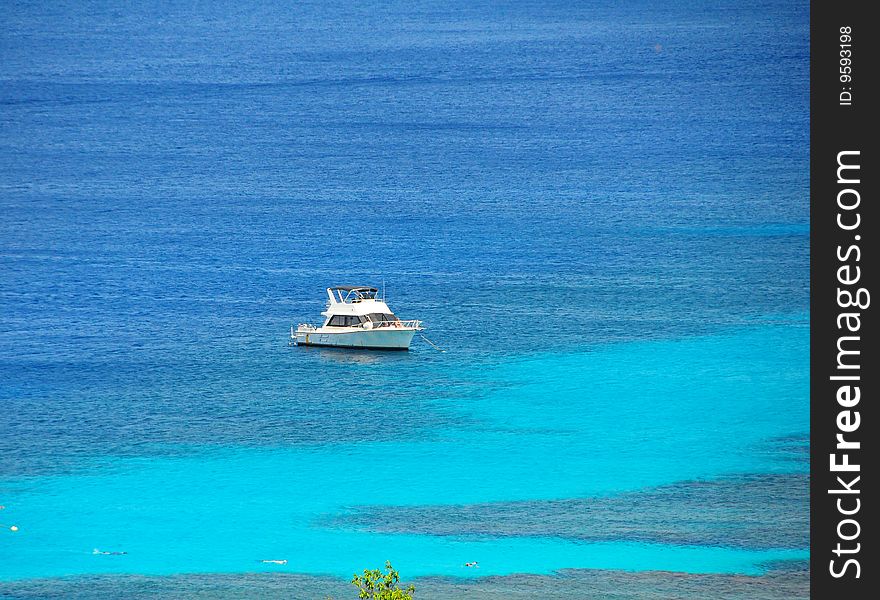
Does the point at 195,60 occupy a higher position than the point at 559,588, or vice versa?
the point at 195,60

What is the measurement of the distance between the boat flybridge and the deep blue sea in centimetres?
84

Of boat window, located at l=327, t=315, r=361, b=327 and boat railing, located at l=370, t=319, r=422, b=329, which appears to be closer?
boat railing, located at l=370, t=319, r=422, b=329

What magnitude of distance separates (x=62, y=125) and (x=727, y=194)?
60.0 m

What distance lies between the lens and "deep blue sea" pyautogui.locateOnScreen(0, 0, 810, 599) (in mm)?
46125

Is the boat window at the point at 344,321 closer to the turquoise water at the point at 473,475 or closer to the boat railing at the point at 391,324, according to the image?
the boat railing at the point at 391,324

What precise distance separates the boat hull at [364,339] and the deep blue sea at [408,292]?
69 cm

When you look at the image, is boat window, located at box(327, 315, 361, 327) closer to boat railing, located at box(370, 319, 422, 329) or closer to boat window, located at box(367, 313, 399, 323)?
boat window, located at box(367, 313, 399, 323)

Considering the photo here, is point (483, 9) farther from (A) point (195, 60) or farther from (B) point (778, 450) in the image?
(B) point (778, 450)

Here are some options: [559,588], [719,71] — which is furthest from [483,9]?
[559,588]

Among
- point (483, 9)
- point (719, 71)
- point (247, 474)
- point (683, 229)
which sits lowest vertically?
point (247, 474)

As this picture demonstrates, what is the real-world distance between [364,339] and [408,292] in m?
12.2

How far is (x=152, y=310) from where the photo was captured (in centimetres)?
8200
